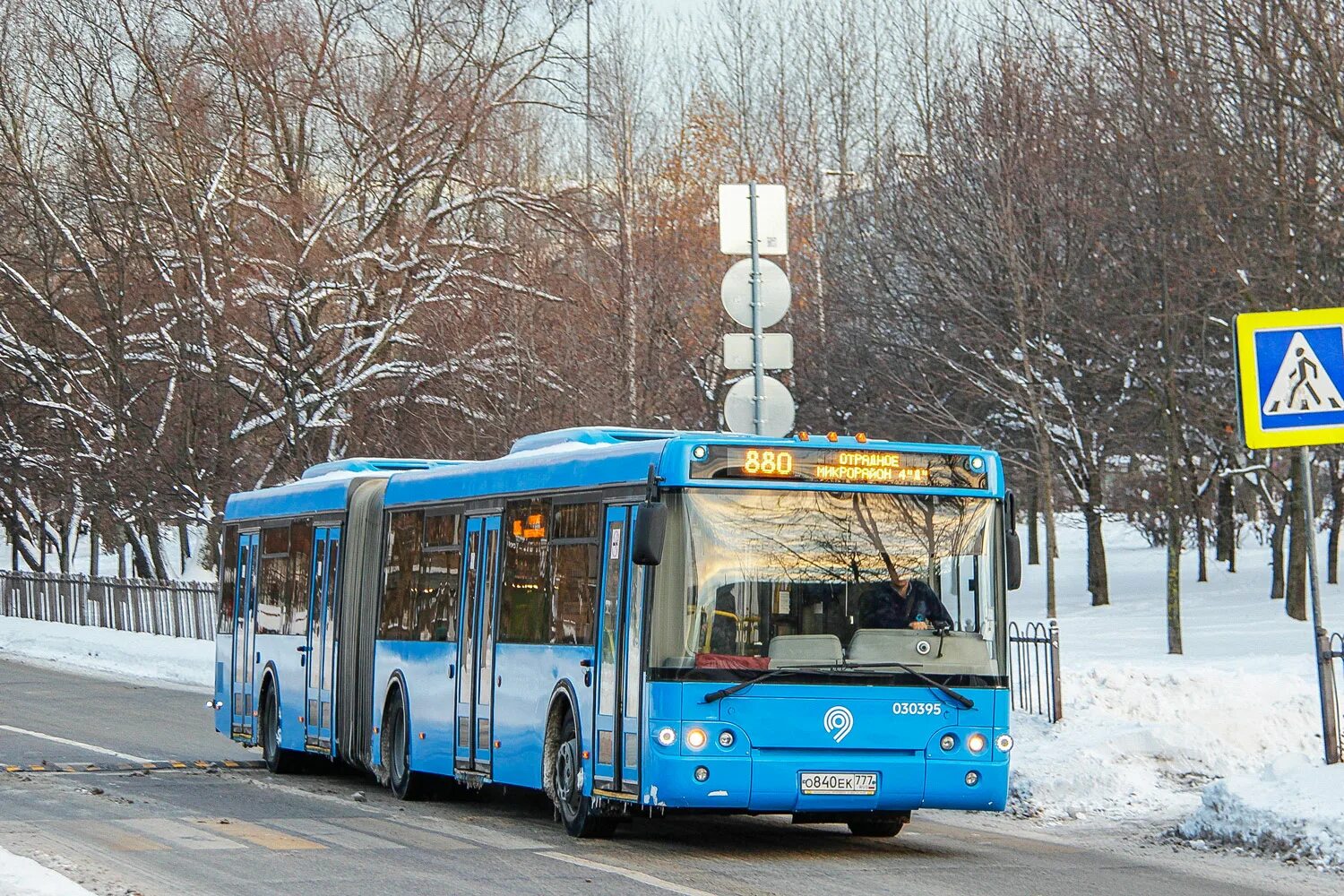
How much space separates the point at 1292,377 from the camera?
1249 centimetres

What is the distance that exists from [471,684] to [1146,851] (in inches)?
191

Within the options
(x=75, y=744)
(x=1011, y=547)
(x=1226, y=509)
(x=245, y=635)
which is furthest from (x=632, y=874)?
(x=1226, y=509)

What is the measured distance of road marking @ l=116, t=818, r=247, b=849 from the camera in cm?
1116

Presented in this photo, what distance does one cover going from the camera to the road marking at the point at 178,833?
11164 millimetres

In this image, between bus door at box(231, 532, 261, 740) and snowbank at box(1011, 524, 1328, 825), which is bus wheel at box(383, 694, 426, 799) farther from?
snowbank at box(1011, 524, 1328, 825)

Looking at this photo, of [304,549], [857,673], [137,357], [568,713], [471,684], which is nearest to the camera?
[857,673]

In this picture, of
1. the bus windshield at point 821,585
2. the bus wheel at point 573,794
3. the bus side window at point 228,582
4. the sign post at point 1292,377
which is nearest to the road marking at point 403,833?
the bus wheel at point 573,794

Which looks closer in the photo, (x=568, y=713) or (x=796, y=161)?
(x=568, y=713)

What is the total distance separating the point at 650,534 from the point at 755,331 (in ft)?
27.7

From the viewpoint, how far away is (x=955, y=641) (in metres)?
11.2

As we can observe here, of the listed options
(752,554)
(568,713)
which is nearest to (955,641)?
(752,554)

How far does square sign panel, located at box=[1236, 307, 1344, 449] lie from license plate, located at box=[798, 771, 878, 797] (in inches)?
140

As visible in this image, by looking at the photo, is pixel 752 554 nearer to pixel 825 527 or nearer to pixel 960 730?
pixel 825 527

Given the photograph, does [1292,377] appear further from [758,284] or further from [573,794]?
[758,284]
